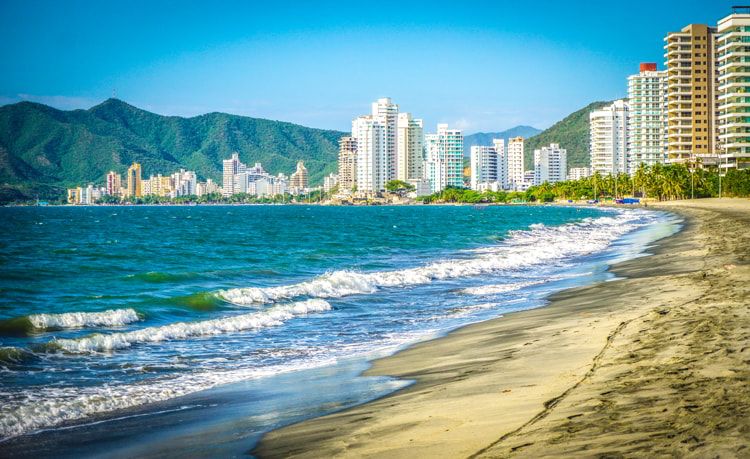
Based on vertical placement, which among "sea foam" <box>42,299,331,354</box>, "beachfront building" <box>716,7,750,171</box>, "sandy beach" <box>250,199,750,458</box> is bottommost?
"sea foam" <box>42,299,331,354</box>

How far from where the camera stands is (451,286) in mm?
22406

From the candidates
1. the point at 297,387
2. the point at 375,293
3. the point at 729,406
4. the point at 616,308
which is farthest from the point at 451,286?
the point at 729,406

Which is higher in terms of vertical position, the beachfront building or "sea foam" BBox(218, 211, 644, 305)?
the beachfront building

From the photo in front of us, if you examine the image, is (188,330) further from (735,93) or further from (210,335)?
(735,93)

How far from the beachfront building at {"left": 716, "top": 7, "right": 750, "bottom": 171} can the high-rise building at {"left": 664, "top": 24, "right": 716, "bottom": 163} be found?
1955cm

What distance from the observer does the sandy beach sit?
5.07 meters

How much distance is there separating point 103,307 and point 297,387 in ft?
37.2

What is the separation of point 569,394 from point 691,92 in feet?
621

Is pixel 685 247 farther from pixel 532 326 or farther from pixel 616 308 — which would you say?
pixel 532 326

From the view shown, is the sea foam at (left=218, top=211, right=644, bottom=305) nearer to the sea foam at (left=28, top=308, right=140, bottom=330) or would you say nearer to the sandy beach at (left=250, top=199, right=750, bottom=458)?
the sea foam at (left=28, top=308, right=140, bottom=330)

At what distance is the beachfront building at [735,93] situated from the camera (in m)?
140

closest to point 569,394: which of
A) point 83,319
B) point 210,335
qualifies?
point 210,335

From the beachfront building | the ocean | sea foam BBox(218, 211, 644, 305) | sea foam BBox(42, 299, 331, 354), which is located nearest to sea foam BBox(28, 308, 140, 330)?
the ocean

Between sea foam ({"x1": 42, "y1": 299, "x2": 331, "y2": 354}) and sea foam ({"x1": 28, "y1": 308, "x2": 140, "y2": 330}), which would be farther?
sea foam ({"x1": 28, "y1": 308, "x2": 140, "y2": 330})
